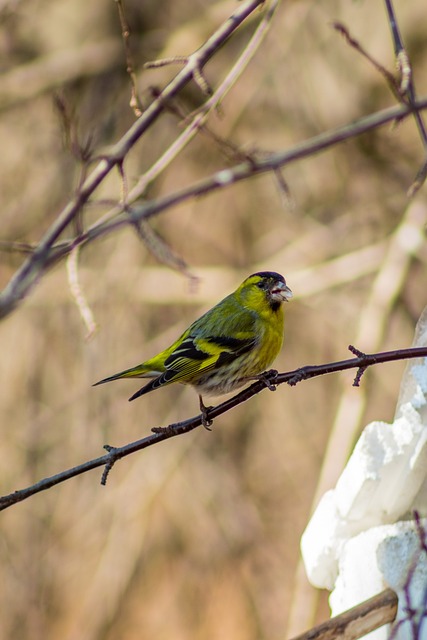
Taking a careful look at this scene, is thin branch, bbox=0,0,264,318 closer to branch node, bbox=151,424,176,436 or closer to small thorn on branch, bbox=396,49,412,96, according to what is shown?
small thorn on branch, bbox=396,49,412,96

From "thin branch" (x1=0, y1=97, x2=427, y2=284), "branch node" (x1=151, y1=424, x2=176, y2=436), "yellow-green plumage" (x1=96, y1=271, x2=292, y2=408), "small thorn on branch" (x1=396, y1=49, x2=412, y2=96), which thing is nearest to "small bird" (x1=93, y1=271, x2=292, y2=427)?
"yellow-green plumage" (x1=96, y1=271, x2=292, y2=408)

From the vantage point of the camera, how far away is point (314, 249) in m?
6.23

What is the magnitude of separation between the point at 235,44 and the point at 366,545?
193 inches

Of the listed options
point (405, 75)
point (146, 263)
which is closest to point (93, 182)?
point (405, 75)

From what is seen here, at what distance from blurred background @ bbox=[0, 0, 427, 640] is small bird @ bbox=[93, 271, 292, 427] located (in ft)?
7.63

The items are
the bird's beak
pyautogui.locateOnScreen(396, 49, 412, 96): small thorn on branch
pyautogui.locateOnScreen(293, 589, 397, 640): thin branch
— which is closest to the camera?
pyautogui.locateOnScreen(396, 49, 412, 96): small thorn on branch

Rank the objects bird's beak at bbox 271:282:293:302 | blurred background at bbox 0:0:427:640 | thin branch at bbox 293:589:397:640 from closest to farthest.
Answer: thin branch at bbox 293:589:397:640
bird's beak at bbox 271:282:293:302
blurred background at bbox 0:0:427:640

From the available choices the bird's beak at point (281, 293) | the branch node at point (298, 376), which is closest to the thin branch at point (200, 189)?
the branch node at point (298, 376)

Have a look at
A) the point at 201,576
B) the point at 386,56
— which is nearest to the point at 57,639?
the point at 201,576

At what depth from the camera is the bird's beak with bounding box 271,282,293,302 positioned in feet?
10.4

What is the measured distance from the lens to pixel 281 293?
3271mm

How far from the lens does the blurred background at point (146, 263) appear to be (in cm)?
619

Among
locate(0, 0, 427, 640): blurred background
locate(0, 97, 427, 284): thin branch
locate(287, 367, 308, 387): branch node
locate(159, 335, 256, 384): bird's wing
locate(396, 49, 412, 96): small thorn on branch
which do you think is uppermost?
locate(0, 0, 427, 640): blurred background

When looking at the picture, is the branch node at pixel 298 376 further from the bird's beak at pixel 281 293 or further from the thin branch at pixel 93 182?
the bird's beak at pixel 281 293
